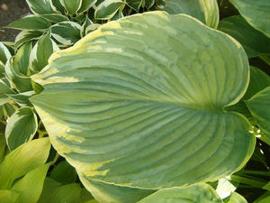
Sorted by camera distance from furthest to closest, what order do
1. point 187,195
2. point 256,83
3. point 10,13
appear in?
point 10,13, point 256,83, point 187,195

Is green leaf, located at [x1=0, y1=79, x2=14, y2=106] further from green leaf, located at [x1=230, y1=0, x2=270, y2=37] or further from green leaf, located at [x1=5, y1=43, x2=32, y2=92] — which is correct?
green leaf, located at [x1=230, y1=0, x2=270, y2=37]

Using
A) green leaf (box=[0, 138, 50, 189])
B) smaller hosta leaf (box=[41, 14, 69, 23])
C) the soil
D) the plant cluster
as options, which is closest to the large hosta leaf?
the plant cluster

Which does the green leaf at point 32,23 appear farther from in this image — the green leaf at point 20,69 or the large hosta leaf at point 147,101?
the large hosta leaf at point 147,101

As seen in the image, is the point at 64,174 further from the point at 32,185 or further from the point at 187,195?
the point at 187,195

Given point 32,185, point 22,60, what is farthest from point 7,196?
point 22,60

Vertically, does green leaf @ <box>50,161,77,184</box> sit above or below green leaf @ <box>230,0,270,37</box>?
below

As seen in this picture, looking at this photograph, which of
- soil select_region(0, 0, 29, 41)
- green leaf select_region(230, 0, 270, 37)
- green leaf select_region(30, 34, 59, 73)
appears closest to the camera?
green leaf select_region(230, 0, 270, 37)

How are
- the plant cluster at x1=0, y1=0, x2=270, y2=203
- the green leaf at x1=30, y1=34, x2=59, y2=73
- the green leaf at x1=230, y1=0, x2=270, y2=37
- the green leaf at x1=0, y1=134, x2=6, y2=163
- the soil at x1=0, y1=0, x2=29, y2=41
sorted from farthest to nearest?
the soil at x1=0, y1=0, x2=29, y2=41 < the green leaf at x1=0, y1=134, x2=6, y2=163 < the green leaf at x1=30, y1=34, x2=59, y2=73 < the green leaf at x1=230, y1=0, x2=270, y2=37 < the plant cluster at x1=0, y1=0, x2=270, y2=203
